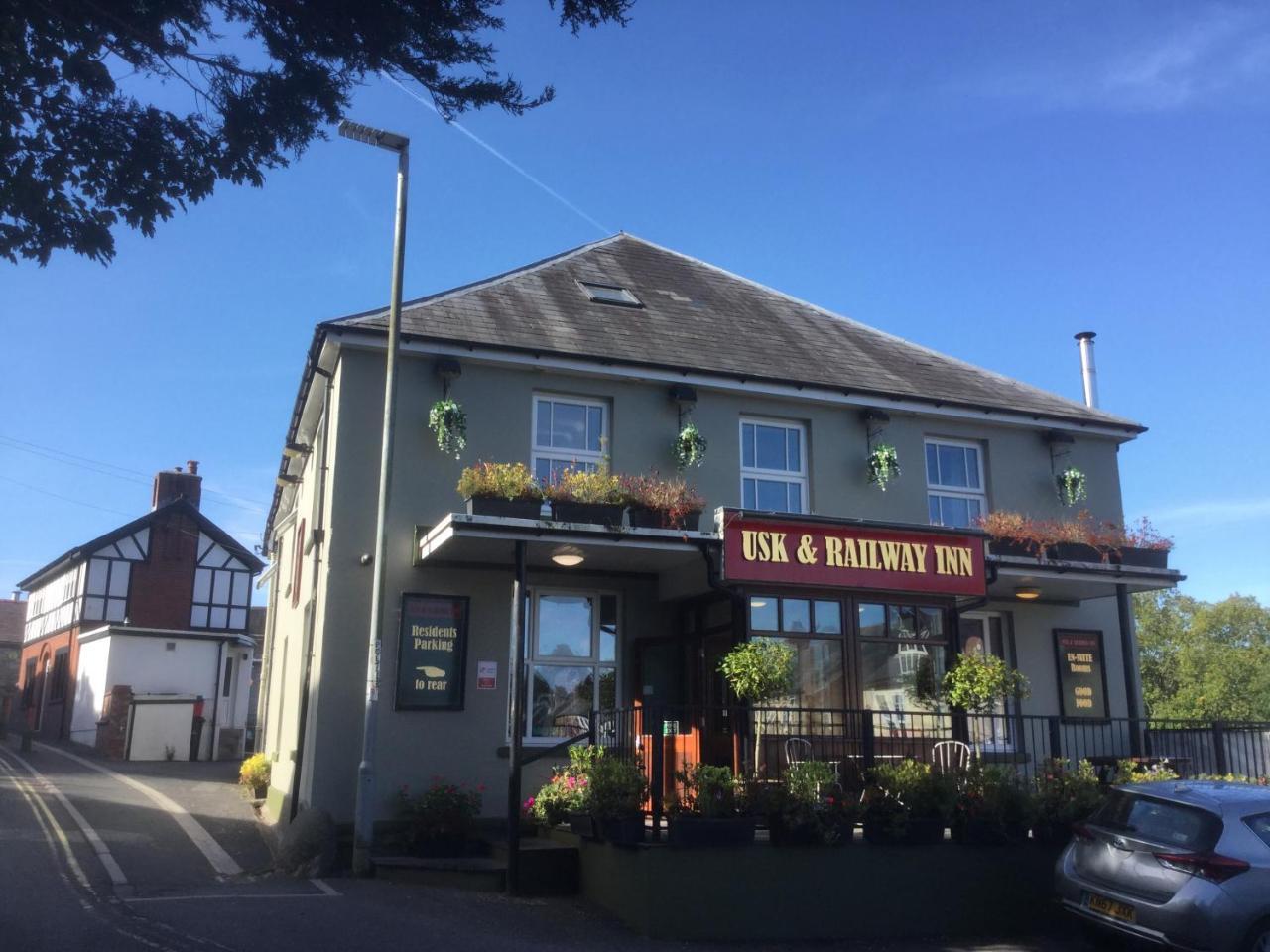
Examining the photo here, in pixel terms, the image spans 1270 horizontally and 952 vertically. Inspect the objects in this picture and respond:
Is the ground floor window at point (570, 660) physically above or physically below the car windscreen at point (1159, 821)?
above

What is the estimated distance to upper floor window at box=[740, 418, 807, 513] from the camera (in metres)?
15.4

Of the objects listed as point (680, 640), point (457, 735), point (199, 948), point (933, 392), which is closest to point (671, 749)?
point (680, 640)

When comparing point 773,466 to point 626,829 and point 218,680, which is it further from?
point 218,680

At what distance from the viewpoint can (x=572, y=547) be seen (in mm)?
12594

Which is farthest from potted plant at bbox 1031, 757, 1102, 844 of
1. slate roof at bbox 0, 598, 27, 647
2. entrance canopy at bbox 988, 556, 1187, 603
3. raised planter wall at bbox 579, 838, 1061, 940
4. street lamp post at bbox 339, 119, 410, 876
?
slate roof at bbox 0, 598, 27, 647

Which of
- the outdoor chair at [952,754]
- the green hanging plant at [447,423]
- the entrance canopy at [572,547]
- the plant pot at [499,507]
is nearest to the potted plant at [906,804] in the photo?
the outdoor chair at [952,754]

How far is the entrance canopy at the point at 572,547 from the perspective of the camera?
39.1 feet

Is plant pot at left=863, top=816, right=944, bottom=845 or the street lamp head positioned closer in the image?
plant pot at left=863, top=816, right=944, bottom=845

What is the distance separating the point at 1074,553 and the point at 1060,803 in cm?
451

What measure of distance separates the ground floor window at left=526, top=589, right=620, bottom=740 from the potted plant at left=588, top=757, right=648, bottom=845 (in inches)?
140

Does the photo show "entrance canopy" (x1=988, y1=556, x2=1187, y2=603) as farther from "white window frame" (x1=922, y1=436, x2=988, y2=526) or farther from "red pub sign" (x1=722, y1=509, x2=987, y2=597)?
"white window frame" (x1=922, y1=436, x2=988, y2=526)

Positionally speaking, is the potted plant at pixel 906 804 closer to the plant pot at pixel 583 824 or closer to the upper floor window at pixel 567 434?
the plant pot at pixel 583 824

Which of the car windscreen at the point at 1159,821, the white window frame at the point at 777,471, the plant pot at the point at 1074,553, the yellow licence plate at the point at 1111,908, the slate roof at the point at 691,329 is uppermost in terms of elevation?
the slate roof at the point at 691,329

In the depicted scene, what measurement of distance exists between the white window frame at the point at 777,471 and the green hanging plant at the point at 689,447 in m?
0.84
